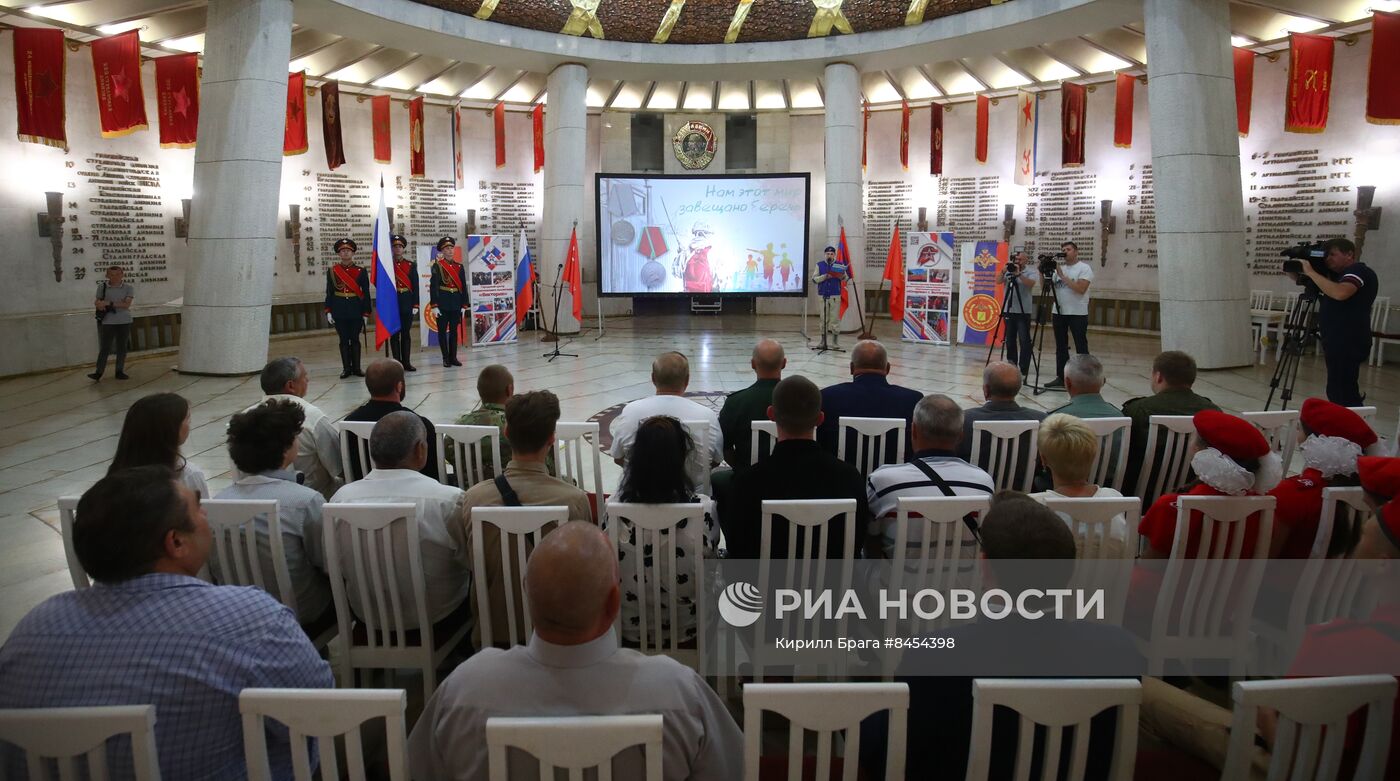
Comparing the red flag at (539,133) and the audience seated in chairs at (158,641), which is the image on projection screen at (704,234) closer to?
the red flag at (539,133)

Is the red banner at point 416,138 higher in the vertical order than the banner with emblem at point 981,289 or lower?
higher

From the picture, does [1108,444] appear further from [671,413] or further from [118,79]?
[118,79]

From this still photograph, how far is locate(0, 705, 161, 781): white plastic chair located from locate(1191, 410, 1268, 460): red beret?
2.66 metres

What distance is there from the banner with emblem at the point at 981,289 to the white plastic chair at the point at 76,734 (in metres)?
9.71

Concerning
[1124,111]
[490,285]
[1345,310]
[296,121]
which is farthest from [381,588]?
[1124,111]

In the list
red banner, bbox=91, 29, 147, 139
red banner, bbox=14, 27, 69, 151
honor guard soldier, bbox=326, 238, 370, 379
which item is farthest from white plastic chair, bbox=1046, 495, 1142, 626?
red banner, bbox=91, 29, 147, 139

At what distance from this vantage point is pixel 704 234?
39.0 ft

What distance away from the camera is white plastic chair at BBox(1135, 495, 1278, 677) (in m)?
2.12

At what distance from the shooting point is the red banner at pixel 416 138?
478 inches

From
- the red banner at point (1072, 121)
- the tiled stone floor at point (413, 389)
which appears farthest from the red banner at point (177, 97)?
the red banner at point (1072, 121)

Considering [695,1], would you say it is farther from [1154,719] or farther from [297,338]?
[1154,719]

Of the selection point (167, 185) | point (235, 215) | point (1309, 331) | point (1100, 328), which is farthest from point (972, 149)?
point (167, 185)

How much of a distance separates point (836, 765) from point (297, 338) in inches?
456

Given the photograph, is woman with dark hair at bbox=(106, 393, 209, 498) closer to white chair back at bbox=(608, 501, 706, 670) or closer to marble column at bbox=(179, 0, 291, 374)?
white chair back at bbox=(608, 501, 706, 670)
